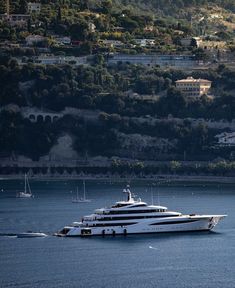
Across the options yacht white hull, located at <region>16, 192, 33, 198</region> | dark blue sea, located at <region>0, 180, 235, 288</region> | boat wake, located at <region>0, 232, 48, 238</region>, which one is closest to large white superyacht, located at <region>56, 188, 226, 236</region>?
dark blue sea, located at <region>0, 180, 235, 288</region>

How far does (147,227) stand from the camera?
133 meters

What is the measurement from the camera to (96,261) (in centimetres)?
12188

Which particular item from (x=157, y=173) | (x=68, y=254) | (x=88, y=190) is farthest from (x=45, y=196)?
(x=68, y=254)

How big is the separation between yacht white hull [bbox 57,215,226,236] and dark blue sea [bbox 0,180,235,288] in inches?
22.8

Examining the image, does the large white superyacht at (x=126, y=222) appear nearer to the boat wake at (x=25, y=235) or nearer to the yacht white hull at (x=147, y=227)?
the yacht white hull at (x=147, y=227)

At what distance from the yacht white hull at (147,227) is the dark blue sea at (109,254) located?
0.58 m

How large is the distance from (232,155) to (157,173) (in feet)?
32.0

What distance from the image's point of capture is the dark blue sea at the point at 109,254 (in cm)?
11531

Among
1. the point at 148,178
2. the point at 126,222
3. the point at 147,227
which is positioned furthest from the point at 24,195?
the point at 147,227

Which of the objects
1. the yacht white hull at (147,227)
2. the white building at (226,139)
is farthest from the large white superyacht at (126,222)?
the white building at (226,139)

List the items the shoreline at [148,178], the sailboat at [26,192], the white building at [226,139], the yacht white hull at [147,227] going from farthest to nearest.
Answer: the white building at [226,139], the shoreline at [148,178], the sailboat at [26,192], the yacht white hull at [147,227]

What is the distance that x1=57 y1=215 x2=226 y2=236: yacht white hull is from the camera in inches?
5221

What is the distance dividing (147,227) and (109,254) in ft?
30.2

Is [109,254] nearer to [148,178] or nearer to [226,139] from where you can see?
[148,178]
